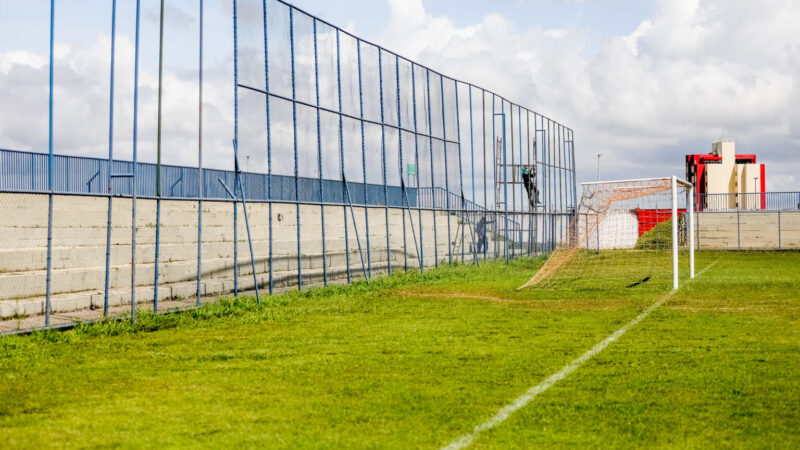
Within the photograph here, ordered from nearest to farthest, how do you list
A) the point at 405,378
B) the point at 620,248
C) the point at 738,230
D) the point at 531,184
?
the point at 405,378
the point at 620,248
the point at 531,184
the point at 738,230

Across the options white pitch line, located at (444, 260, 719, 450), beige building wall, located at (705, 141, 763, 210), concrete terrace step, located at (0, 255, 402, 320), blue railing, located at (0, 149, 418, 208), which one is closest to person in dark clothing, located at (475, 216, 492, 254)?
concrete terrace step, located at (0, 255, 402, 320)

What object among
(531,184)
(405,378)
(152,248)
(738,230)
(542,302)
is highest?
(531,184)

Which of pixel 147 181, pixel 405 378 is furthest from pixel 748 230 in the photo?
pixel 405 378

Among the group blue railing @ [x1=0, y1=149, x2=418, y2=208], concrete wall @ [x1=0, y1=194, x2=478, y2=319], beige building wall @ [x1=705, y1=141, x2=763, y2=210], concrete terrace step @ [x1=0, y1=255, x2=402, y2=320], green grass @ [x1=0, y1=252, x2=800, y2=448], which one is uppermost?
beige building wall @ [x1=705, y1=141, x2=763, y2=210]

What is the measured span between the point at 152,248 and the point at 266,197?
269cm

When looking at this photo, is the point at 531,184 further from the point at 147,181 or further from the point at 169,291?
the point at 169,291

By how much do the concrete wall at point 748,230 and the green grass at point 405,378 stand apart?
30671 millimetres

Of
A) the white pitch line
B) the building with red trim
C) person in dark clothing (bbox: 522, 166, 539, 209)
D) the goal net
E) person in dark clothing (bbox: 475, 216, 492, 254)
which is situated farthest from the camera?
the building with red trim

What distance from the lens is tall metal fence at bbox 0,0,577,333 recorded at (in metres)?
15.0

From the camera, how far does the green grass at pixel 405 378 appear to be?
6.17 m

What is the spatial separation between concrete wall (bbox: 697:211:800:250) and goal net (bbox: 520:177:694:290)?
6.25m

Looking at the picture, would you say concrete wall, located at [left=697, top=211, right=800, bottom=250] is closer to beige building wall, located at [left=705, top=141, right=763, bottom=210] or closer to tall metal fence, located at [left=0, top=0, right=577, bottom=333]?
tall metal fence, located at [left=0, top=0, right=577, bottom=333]

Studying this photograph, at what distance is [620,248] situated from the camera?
3522 centimetres

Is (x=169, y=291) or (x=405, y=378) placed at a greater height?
(x=169, y=291)
